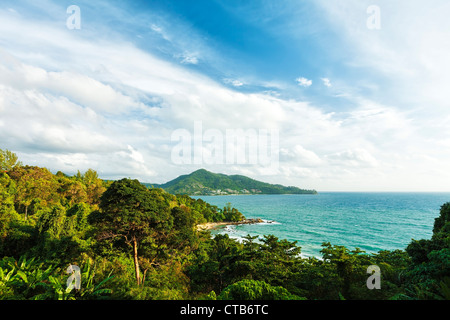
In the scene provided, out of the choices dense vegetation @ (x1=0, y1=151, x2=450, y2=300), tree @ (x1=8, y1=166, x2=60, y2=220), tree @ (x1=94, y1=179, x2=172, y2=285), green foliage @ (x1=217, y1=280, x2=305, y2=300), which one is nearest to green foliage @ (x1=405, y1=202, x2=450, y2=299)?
dense vegetation @ (x1=0, y1=151, x2=450, y2=300)

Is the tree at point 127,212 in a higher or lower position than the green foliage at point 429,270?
higher

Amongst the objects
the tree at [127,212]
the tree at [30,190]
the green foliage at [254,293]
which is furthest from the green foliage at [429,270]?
the tree at [30,190]

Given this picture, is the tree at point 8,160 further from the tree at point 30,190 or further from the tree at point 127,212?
the tree at point 127,212

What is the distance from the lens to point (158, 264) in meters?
12.7

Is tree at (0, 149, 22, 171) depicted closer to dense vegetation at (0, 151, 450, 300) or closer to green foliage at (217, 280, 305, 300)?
dense vegetation at (0, 151, 450, 300)

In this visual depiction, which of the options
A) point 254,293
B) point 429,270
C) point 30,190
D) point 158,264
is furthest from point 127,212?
point 30,190

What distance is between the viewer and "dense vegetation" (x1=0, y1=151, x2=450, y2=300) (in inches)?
271

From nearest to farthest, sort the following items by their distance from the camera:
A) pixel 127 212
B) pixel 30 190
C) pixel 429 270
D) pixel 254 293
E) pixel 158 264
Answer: pixel 254 293, pixel 429 270, pixel 127 212, pixel 158 264, pixel 30 190

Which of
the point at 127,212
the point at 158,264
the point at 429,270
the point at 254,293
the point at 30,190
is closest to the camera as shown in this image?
the point at 254,293

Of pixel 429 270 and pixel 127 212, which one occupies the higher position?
pixel 127 212

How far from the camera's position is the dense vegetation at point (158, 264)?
6.88 m

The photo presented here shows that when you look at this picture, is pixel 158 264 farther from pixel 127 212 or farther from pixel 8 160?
pixel 8 160
